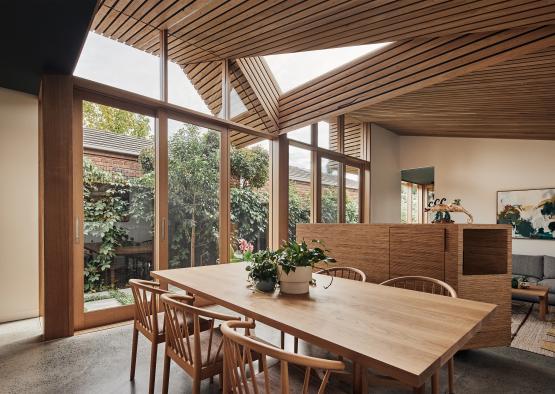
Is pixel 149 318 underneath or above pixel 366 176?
underneath

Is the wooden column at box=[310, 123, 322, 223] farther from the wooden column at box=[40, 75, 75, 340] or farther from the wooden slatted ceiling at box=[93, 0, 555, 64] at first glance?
the wooden column at box=[40, 75, 75, 340]

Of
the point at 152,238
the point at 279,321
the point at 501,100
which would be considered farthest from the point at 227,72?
the point at 279,321

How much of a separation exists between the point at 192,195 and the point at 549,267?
5988 millimetres

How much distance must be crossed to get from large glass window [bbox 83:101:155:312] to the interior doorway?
21.5ft

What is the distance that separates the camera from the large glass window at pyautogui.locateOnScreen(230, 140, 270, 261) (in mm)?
5071

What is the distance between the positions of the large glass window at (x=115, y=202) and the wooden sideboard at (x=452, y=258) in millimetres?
2513

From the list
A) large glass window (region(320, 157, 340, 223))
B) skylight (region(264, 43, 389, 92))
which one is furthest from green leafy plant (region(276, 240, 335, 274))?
large glass window (region(320, 157, 340, 223))

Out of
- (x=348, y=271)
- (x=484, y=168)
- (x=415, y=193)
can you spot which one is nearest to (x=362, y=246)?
(x=348, y=271)

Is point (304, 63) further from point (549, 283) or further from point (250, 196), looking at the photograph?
point (549, 283)

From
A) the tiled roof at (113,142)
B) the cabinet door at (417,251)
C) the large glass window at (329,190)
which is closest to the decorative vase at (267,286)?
the cabinet door at (417,251)

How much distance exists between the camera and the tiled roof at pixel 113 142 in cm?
360

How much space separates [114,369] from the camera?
2627 millimetres

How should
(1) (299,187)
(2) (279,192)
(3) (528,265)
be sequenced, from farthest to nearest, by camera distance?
(1) (299,187) → (3) (528,265) → (2) (279,192)

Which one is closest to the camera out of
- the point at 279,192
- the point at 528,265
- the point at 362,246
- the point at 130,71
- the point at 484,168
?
the point at 362,246
